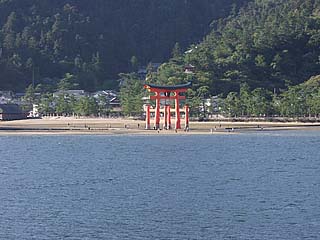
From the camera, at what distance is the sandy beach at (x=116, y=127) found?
71875 millimetres

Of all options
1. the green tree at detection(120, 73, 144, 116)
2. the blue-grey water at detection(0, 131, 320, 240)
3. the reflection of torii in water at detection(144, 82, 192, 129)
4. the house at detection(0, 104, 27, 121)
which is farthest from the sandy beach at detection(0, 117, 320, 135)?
the blue-grey water at detection(0, 131, 320, 240)

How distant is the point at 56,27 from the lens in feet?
454

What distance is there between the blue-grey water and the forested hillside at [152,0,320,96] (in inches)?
1566

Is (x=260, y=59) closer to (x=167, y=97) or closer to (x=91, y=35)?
(x=167, y=97)

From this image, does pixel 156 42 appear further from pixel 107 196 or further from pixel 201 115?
pixel 107 196

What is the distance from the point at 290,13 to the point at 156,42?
45.0 m

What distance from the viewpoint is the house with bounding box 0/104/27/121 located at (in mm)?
96325

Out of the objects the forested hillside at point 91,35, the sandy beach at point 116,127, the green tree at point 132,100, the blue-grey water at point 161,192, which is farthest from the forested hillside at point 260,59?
the blue-grey water at point 161,192

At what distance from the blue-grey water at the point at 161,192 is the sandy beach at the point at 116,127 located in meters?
12.4

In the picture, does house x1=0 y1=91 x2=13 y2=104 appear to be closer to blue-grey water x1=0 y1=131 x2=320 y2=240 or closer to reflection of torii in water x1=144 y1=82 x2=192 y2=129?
reflection of torii in water x1=144 y1=82 x2=192 y2=129

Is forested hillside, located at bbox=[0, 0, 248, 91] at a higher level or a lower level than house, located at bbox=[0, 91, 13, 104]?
higher

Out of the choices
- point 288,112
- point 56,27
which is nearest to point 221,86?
point 288,112

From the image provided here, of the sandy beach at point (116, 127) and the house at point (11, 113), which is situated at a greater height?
the house at point (11, 113)

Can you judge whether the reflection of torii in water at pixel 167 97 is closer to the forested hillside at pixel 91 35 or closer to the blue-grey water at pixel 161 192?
the blue-grey water at pixel 161 192
